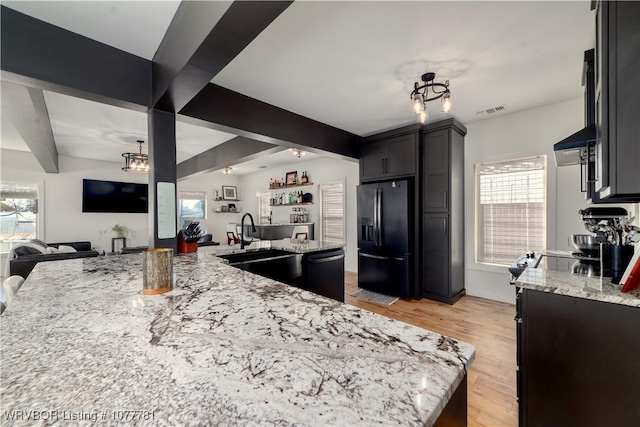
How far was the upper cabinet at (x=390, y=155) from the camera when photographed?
3.76 metres

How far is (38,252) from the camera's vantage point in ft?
11.9

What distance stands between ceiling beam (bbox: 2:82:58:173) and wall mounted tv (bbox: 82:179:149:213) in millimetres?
2038

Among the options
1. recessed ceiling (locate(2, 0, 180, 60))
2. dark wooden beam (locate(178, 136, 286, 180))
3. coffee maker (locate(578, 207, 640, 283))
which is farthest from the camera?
dark wooden beam (locate(178, 136, 286, 180))

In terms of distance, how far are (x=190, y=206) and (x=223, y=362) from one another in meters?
7.69

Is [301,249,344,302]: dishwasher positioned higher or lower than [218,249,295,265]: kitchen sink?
lower

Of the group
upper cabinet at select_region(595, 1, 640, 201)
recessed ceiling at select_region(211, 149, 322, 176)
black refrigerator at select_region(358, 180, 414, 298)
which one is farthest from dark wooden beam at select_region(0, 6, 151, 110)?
recessed ceiling at select_region(211, 149, 322, 176)

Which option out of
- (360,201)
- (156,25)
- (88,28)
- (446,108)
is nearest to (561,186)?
(446,108)

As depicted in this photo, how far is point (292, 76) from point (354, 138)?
6.62 ft

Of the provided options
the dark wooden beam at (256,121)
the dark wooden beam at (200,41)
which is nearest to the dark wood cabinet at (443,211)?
the dark wooden beam at (256,121)

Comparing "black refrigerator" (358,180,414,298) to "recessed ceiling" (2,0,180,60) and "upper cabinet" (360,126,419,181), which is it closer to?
"upper cabinet" (360,126,419,181)

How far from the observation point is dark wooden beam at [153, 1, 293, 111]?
1149 mm

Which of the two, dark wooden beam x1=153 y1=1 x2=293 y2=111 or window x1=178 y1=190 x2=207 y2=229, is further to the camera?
window x1=178 y1=190 x2=207 y2=229

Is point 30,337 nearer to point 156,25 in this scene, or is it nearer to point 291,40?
point 156,25

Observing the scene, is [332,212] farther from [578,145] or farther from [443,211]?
[578,145]
